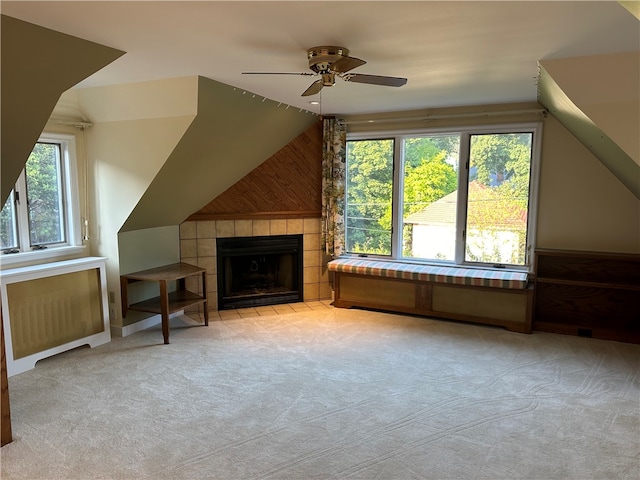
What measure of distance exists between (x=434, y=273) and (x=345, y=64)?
264 cm

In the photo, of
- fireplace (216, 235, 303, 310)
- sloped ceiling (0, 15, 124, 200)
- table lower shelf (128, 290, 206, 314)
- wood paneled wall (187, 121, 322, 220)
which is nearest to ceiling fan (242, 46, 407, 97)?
sloped ceiling (0, 15, 124, 200)

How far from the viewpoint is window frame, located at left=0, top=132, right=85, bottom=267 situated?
3.62m

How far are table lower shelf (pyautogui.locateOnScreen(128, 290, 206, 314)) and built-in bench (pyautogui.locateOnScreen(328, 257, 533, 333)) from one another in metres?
1.59

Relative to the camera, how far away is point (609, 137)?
106 inches

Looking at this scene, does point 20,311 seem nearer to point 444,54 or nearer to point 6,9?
point 6,9

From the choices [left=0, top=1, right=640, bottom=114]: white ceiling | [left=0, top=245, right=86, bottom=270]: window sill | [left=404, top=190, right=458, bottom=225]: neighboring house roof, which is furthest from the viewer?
[left=404, top=190, right=458, bottom=225]: neighboring house roof

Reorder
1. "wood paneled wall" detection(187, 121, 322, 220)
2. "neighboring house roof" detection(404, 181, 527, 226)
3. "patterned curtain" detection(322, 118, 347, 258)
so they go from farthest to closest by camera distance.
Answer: "patterned curtain" detection(322, 118, 347, 258) → "wood paneled wall" detection(187, 121, 322, 220) → "neighboring house roof" detection(404, 181, 527, 226)

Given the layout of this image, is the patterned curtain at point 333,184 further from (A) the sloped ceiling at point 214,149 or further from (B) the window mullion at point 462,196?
(B) the window mullion at point 462,196

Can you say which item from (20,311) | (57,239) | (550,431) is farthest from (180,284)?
(550,431)

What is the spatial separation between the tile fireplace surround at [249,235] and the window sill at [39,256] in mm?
1088

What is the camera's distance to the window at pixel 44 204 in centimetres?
357

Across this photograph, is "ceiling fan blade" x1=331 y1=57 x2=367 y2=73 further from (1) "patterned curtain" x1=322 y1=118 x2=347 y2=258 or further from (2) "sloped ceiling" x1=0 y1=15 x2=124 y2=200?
(1) "patterned curtain" x1=322 y1=118 x2=347 y2=258

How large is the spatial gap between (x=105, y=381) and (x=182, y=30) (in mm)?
2521

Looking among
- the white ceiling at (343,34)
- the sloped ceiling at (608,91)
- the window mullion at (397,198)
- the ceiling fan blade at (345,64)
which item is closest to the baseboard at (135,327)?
the white ceiling at (343,34)
